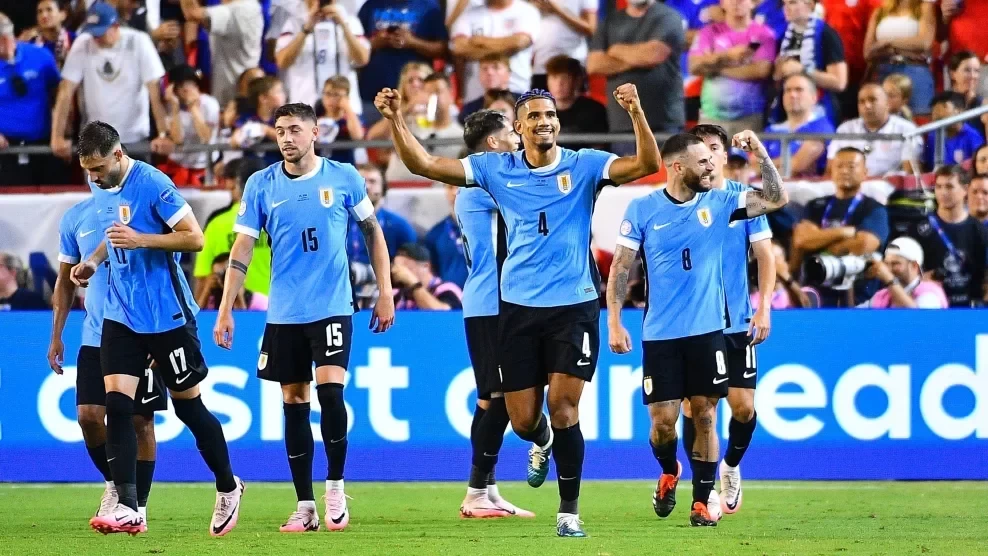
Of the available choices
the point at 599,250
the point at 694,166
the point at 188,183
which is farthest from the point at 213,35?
the point at 694,166

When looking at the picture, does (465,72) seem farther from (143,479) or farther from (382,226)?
(143,479)

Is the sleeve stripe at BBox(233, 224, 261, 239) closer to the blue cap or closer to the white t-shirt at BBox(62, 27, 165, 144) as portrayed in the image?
the white t-shirt at BBox(62, 27, 165, 144)

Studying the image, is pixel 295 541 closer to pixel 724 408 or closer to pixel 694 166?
pixel 694 166

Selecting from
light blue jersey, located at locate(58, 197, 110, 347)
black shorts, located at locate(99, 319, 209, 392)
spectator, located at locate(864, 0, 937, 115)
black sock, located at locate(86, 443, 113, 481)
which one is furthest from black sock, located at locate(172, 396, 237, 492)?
spectator, located at locate(864, 0, 937, 115)

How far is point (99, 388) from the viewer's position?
26.7 ft

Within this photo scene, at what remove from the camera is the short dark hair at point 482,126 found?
8672 mm

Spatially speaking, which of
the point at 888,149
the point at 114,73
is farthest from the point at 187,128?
the point at 888,149

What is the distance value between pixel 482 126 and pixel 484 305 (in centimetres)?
106

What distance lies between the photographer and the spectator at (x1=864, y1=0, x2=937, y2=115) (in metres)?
13.4

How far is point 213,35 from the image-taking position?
45.4 ft

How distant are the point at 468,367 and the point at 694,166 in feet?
10.8

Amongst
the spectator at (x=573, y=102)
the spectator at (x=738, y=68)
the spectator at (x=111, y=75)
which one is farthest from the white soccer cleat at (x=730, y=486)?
the spectator at (x=111, y=75)

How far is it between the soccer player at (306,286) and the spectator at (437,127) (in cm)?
512

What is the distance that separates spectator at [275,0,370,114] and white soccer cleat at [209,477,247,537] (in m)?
6.21
